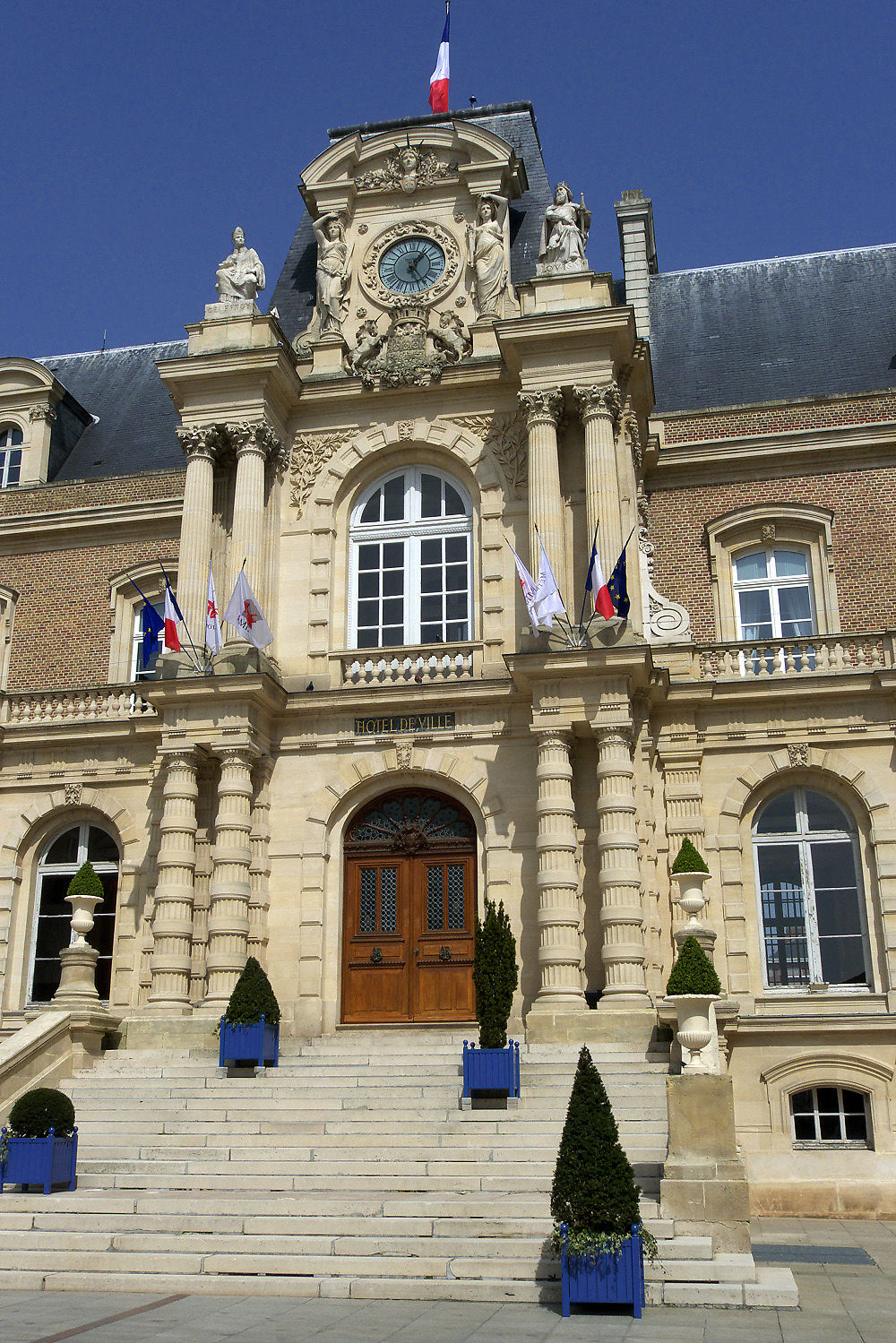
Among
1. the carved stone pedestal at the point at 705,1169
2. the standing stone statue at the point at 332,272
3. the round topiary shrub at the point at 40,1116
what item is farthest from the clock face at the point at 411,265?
the carved stone pedestal at the point at 705,1169

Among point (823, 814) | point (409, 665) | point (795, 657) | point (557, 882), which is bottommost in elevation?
point (557, 882)

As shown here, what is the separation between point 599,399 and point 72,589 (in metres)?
11.3

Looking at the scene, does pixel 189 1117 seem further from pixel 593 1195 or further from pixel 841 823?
pixel 841 823

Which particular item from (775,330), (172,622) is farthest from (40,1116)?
(775,330)

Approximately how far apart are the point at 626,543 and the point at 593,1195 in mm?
12123

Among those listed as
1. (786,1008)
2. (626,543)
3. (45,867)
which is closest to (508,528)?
(626,543)

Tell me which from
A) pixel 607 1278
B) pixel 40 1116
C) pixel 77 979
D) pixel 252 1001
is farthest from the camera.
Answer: pixel 77 979

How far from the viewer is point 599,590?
18.8m

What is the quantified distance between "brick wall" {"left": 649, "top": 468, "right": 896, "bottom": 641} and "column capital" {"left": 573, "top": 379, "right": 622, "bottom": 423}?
11.3 feet

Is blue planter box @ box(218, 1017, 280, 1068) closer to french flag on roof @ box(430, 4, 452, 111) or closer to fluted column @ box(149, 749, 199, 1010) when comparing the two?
fluted column @ box(149, 749, 199, 1010)

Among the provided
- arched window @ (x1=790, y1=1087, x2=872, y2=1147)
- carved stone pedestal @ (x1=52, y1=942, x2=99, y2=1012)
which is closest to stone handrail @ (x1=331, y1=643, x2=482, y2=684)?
carved stone pedestal @ (x1=52, y1=942, x2=99, y2=1012)

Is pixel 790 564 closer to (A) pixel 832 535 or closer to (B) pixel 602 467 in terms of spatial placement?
(A) pixel 832 535

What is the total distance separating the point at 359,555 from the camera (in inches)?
859

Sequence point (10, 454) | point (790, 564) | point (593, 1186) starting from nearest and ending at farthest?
point (593, 1186)
point (790, 564)
point (10, 454)
